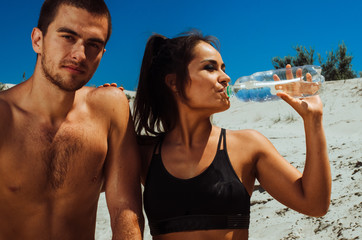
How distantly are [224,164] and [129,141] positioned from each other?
671mm

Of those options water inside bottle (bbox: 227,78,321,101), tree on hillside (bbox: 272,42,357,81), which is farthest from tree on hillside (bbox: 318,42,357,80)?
water inside bottle (bbox: 227,78,321,101)

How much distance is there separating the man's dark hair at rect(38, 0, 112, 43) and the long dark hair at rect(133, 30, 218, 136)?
0.46m

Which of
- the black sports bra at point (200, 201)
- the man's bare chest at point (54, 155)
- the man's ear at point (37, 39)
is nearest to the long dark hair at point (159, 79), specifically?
the man's bare chest at point (54, 155)

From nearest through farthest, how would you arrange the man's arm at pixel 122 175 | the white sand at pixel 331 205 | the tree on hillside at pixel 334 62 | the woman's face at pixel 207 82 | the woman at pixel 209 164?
the woman at pixel 209 164
the woman's face at pixel 207 82
the man's arm at pixel 122 175
the white sand at pixel 331 205
the tree on hillside at pixel 334 62

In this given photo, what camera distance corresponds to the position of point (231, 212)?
238 cm

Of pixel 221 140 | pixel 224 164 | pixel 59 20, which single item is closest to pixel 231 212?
pixel 224 164

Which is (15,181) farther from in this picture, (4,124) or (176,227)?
(176,227)

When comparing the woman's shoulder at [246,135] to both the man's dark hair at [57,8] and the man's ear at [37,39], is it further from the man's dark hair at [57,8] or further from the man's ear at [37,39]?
the man's ear at [37,39]

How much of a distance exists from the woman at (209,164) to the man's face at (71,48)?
56 centimetres

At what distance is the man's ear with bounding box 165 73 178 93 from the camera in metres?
2.74

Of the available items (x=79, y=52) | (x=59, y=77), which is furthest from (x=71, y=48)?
(x=59, y=77)

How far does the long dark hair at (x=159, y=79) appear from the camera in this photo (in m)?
2.75

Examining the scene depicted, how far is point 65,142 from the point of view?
262 cm

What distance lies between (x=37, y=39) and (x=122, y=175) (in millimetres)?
1066
